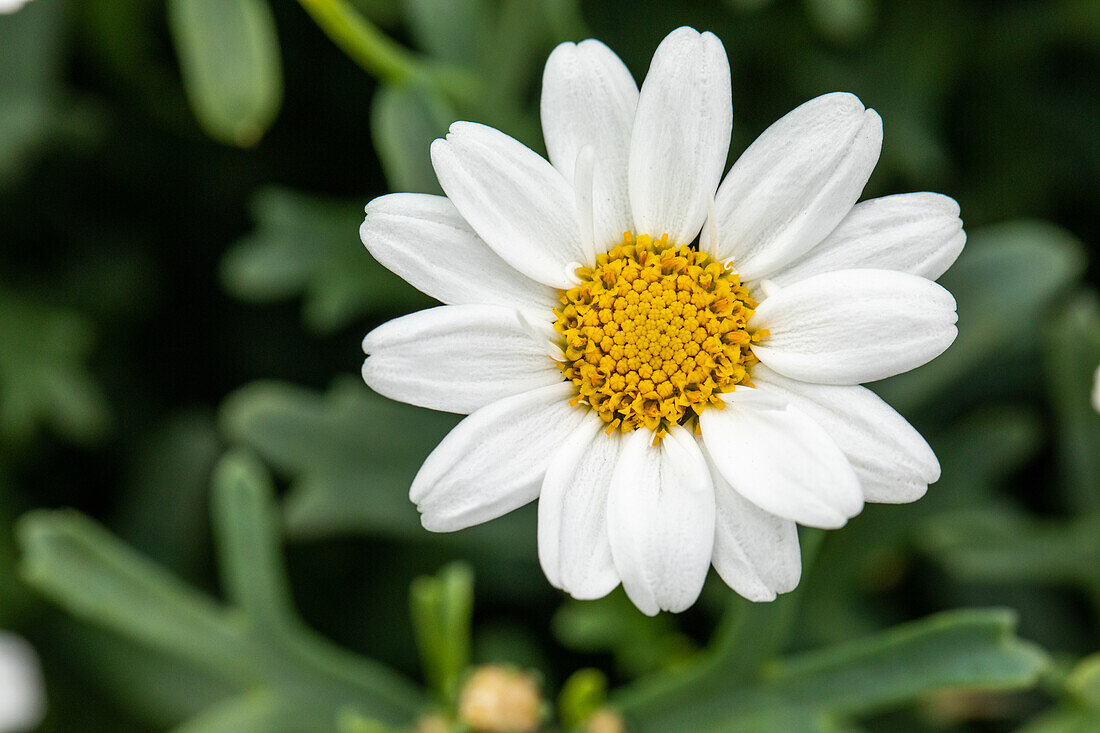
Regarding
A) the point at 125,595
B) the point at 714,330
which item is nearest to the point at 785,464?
the point at 714,330

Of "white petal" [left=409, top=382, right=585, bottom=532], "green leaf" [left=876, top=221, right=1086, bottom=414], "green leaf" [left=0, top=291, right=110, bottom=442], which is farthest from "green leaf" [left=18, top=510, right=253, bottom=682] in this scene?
"green leaf" [left=876, top=221, right=1086, bottom=414]

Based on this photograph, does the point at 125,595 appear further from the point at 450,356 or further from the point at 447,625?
the point at 450,356

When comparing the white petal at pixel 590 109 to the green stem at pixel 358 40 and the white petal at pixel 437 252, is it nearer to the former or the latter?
the white petal at pixel 437 252

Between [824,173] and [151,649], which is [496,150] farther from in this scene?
[151,649]

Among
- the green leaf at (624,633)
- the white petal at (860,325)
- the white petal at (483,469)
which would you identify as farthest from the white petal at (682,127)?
the green leaf at (624,633)

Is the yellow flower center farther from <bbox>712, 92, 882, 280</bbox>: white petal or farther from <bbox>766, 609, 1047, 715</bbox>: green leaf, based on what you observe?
<bbox>766, 609, 1047, 715</bbox>: green leaf

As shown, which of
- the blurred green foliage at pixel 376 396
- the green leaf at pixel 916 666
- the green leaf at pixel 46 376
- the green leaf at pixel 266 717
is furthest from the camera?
the green leaf at pixel 46 376
